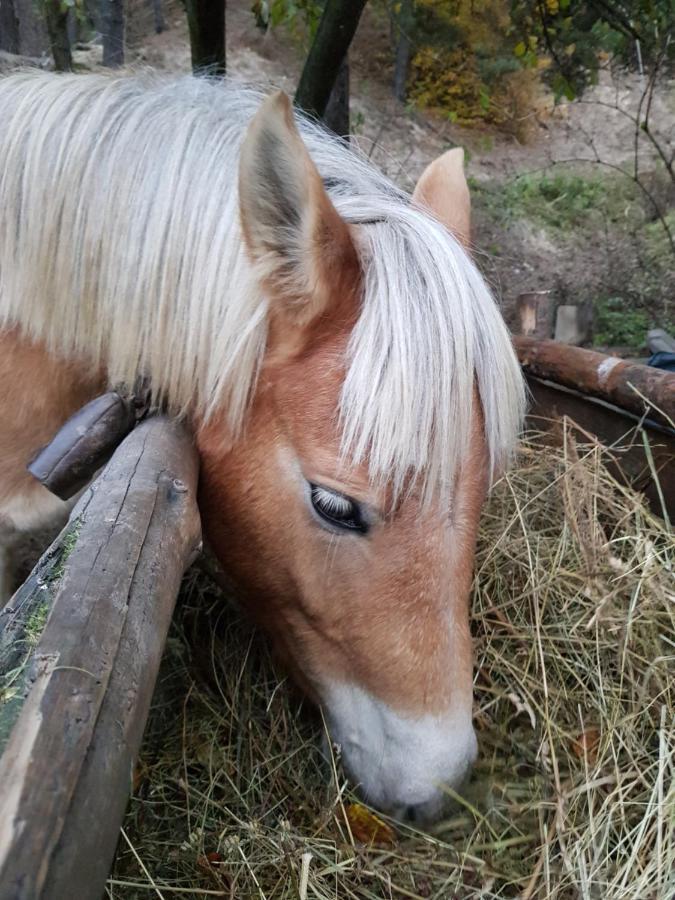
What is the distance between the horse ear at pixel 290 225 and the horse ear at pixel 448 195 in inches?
22.0

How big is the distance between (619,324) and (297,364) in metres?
6.15

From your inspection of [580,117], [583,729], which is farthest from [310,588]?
[580,117]

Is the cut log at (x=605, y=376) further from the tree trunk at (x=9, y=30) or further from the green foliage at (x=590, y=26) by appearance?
the tree trunk at (x=9, y=30)

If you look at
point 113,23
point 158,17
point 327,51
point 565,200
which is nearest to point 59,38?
point 327,51

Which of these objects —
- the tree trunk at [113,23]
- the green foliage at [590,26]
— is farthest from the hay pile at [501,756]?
the tree trunk at [113,23]

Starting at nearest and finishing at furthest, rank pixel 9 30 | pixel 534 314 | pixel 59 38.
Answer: pixel 534 314 < pixel 59 38 < pixel 9 30

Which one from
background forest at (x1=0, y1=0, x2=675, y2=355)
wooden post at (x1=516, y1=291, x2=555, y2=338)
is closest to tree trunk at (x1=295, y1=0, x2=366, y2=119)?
background forest at (x1=0, y1=0, x2=675, y2=355)

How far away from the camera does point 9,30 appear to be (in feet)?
30.2

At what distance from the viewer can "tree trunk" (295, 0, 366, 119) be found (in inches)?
125

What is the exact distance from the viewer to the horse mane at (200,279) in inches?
54.1

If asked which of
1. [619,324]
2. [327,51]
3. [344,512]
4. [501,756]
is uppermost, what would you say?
[327,51]

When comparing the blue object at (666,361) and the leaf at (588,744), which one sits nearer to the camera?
the leaf at (588,744)

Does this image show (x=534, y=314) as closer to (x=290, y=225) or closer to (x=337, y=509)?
(x=290, y=225)

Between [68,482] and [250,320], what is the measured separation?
0.55 meters
